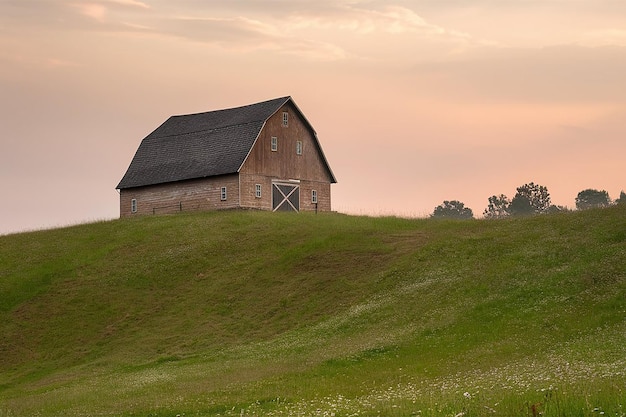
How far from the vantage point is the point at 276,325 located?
5347 cm

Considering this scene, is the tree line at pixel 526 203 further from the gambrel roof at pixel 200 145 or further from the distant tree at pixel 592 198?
the gambrel roof at pixel 200 145

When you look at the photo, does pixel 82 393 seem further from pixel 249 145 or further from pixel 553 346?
pixel 249 145

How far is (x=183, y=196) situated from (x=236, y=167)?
8.04 m

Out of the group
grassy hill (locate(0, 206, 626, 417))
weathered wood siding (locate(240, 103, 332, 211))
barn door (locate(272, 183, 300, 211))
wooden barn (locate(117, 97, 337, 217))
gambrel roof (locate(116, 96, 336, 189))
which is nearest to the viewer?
grassy hill (locate(0, 206, 626, 417))

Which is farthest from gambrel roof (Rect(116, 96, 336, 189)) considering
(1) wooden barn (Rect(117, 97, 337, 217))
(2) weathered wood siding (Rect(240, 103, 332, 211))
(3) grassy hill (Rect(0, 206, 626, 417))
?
(3) grassy hill (Rect(0, 206, 626, 417))

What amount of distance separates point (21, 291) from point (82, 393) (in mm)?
26502

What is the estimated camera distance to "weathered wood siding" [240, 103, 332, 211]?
8794cm

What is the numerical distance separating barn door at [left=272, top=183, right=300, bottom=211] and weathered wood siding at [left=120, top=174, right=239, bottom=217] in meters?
4.58

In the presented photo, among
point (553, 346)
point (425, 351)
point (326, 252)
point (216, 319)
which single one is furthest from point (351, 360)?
point (326, 252)

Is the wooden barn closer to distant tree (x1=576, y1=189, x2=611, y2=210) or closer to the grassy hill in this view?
the grassy hill

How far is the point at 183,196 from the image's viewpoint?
91.6 meters

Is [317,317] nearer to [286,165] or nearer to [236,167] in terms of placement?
[236,167]

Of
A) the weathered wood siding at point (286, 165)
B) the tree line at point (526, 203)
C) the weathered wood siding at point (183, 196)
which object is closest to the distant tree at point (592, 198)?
the tree line at point (526, 203)

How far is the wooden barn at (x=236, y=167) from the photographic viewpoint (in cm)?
8812
